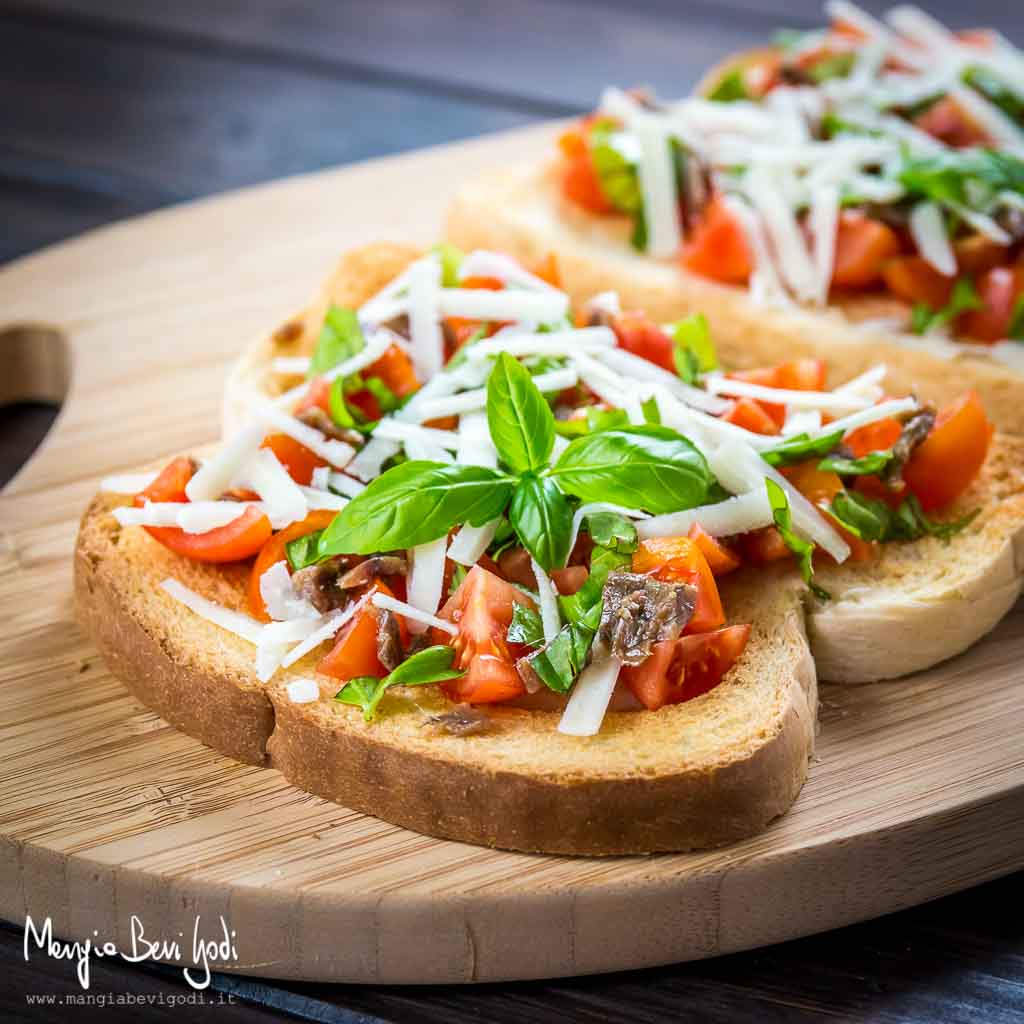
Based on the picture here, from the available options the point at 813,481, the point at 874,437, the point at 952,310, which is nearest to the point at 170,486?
the point at 813,481

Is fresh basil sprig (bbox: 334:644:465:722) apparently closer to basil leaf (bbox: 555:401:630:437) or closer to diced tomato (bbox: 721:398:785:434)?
basil leaf (bbox: 555:401:630:437)

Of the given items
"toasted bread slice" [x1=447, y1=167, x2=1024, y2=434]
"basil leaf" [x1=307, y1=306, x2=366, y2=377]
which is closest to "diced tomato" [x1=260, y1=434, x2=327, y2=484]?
"basil leaf" [x1=307, y1=306, x2=366, y2=377]

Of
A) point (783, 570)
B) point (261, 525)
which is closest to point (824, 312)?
point (783, 570)

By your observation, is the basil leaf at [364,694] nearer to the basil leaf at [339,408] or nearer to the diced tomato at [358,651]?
the diced tomato at [358,651]

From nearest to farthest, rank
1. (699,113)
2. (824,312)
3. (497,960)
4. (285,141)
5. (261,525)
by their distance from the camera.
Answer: (497,960), (261,525), (824,312), (699,113), (285,141)

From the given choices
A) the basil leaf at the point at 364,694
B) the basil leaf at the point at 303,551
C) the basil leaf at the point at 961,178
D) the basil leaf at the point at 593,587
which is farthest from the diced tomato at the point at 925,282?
the basil leaf at the point at 364,694

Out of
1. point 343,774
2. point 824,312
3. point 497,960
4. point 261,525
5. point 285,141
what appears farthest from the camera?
point 285,141

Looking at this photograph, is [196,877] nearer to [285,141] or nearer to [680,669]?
[680,669]
